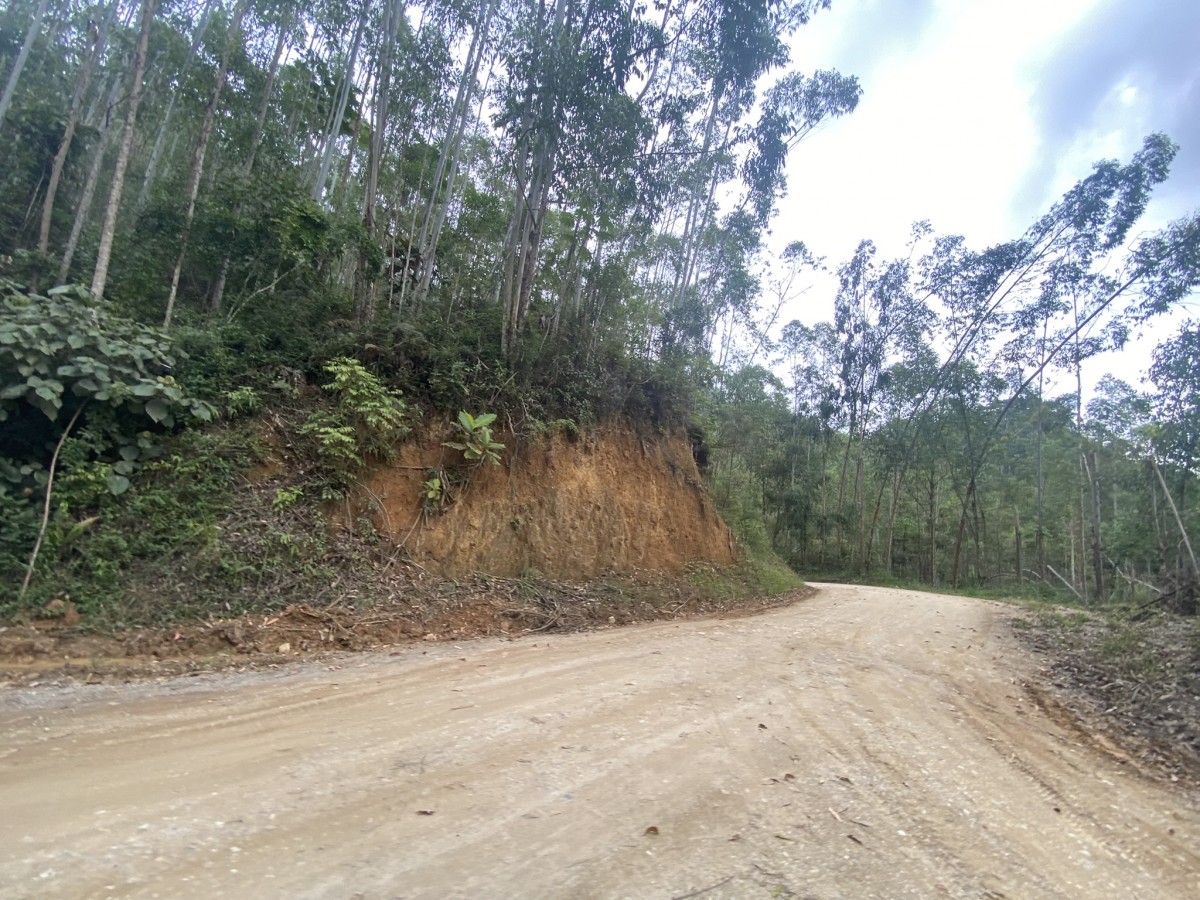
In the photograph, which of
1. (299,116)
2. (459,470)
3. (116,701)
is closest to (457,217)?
(299,116)

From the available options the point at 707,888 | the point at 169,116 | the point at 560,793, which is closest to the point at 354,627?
the point at 560,793

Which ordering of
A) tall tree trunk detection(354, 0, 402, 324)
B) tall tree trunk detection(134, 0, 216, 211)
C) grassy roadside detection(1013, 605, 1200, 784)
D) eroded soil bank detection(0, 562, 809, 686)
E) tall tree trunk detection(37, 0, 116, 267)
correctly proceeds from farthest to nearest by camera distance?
tall tree trunk detection(134, 0, 216, 211), tall tree trunk detection(37, 0, 116, 267), tall tree trunk detection(354, 0, 402, 324), eroded soil bank detection(0, 562, 809, 686), grassy roadside detection(1013, 605, 1200, 784)

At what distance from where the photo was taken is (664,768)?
401 cm

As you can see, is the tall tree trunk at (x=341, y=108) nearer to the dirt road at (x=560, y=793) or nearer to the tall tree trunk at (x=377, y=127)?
the tall tree trunk at (x=377, y=127)

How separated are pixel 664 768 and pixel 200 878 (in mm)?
2591

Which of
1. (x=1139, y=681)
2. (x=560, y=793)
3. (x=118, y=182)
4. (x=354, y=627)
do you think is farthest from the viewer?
(x=118, y=182)

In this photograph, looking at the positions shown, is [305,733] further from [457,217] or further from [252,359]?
[457,217]

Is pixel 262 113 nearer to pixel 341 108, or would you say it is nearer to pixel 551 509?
pixel 341 108

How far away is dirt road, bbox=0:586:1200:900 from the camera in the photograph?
271 centimetres

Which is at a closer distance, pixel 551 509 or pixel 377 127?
pixel 551 509

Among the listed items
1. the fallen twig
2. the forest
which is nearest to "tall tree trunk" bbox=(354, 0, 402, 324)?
the forest

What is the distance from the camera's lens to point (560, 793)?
3.57 meters

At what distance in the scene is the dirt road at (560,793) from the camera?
2.71 m

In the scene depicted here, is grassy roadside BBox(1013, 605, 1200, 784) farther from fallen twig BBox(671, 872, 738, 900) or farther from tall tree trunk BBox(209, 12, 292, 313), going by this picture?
tall tree trunk BBox(209, 12, 292, 313)
